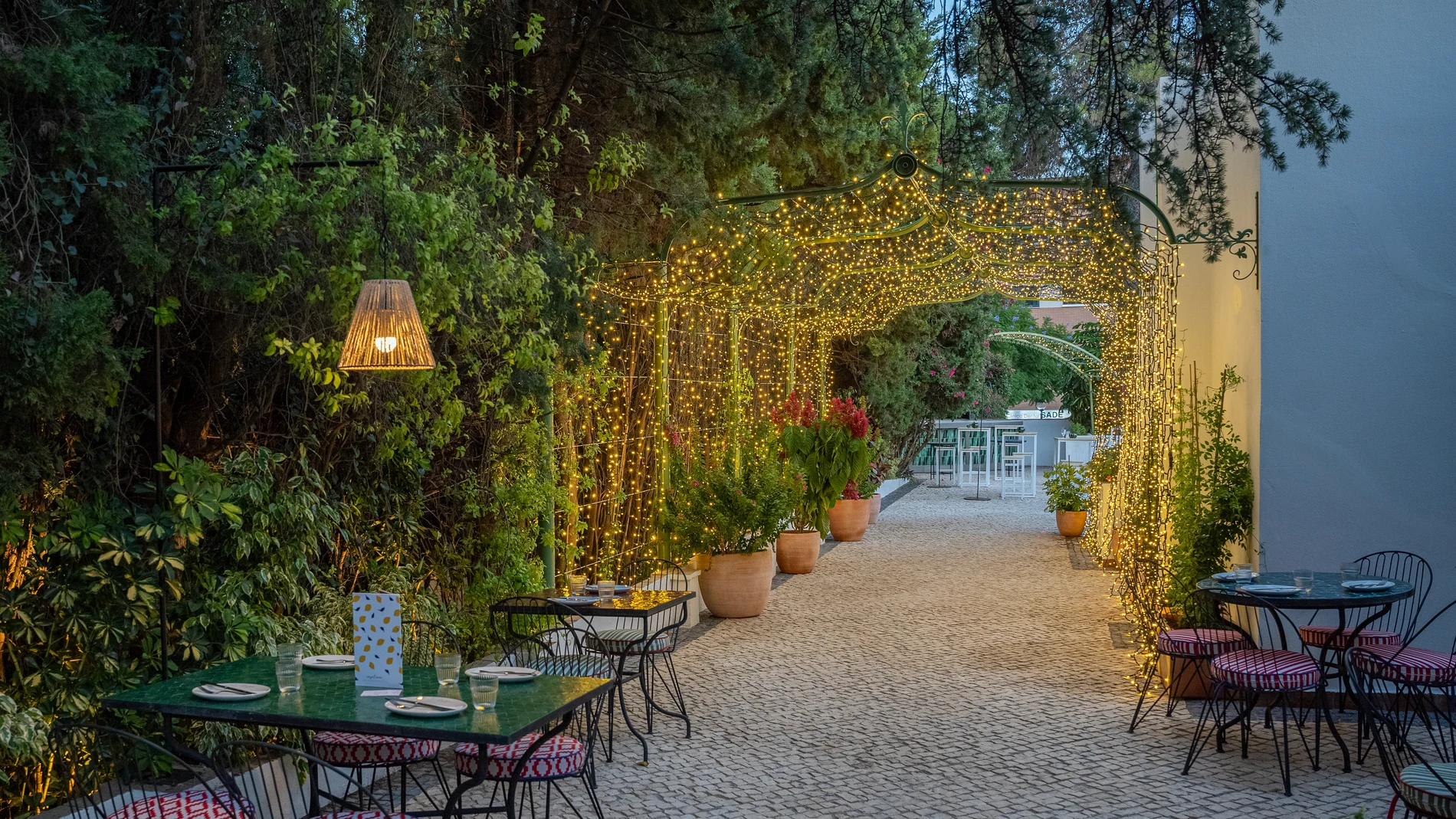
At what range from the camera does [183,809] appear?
3.23m

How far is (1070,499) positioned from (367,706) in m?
11.4

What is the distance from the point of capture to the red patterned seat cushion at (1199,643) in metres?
5.70

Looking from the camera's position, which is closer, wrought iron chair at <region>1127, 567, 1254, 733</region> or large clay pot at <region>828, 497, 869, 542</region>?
wrought iron chair at <region>1127, 567, 1254, 733</region>

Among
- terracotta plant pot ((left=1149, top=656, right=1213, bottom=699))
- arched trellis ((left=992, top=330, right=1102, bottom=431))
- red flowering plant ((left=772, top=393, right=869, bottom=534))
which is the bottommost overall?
terracotta plant pot ((left=1149, top=656, right=1213, bottom=699))

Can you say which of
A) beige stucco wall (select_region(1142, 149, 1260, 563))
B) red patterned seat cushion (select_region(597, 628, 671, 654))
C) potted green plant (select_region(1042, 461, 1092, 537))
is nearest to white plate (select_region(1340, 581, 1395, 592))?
beige stucco wall (select_region(1142, 149, 1260, 563))

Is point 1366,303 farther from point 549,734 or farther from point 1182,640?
point 549,734

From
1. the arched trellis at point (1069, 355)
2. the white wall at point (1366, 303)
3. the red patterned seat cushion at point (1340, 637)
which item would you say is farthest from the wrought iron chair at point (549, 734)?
the arched trellis at point (1069, 355)

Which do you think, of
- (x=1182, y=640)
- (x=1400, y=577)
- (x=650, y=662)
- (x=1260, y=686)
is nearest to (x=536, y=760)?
(x=650, y=662)

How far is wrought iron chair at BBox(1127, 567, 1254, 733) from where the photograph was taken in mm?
5742

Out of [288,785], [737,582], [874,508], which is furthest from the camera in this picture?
[874,508]

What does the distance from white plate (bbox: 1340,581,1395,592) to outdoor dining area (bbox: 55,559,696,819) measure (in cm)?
337

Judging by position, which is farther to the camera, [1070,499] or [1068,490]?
[1068,490]

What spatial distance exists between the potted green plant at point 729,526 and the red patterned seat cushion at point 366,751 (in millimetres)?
4770

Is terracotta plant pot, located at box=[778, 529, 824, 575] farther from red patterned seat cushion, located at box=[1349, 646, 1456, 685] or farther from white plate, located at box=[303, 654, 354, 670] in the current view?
white plate, located at box=[303, 654, 354, 670]
